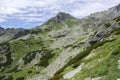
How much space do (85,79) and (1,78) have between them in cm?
15905

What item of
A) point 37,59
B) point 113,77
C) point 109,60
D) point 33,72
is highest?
point 37,59

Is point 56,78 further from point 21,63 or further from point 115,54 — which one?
point 21,63

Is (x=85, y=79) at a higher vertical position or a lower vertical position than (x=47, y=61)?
lower

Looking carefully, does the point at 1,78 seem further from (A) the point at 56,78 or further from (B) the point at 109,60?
(B) the point at 109,60

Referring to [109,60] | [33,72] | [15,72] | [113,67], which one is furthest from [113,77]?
[15,72]

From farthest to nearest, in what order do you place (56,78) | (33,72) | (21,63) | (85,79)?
(21,63) < (33,72) < (56,78) < (85,79)

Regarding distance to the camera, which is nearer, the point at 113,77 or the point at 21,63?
the point at 113,77

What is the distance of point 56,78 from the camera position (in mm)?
49312

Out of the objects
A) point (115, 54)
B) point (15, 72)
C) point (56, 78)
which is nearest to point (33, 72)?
point (15, 72)

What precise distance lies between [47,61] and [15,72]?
28.7m

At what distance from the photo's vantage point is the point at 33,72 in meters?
155

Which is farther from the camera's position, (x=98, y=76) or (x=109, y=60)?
(x=109, y=60)

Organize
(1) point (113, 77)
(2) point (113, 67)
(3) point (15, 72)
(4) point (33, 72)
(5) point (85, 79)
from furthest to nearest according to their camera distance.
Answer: (3) point (15, 72)
(4) point (33, 72)
(5) point (85, 79)
(2) point (113, 67)
(1) point (113, 77)

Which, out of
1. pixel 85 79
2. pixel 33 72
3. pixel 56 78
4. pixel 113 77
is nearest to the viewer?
pixel 113 77
